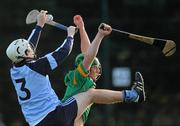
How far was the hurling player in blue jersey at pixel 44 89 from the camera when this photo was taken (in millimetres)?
9609

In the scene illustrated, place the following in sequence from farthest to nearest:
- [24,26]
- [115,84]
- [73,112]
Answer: [24,26]
[115,84]
[73,112]

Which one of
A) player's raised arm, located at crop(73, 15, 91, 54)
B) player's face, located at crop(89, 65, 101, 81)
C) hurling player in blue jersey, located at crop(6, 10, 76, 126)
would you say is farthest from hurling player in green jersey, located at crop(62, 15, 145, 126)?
player's raised arm, located at crop(73, 15, 91, 54)

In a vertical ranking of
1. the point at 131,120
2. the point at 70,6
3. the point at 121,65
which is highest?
the point at 70,6

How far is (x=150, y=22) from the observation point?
1809 cm

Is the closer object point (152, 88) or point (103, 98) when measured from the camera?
point (103, 98)

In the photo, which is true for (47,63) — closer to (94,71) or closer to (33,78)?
(33,78)

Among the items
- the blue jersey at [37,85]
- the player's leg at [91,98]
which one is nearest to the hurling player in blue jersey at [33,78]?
the blue jersey at [37,85]

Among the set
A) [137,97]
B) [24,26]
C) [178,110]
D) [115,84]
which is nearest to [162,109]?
[178,110]

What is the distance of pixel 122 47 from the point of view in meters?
18.2

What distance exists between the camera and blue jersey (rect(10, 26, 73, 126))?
377 inches

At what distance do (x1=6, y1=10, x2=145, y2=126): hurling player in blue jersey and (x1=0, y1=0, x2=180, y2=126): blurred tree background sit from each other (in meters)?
7.29

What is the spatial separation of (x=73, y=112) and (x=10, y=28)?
8.74m

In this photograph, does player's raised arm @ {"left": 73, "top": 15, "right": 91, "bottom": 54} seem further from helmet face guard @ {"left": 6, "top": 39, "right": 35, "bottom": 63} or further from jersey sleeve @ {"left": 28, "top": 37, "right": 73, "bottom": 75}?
helmet face guard @ {"left": 6, "top": 39, "right": 35, "bottom": 63}

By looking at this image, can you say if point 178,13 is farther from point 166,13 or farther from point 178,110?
point 178,110
